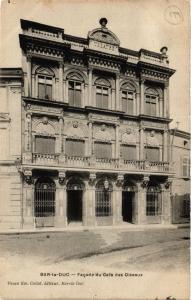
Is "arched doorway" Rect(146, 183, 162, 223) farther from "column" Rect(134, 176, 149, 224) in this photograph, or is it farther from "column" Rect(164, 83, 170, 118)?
"column" Rect(164, 83, 170, 118)

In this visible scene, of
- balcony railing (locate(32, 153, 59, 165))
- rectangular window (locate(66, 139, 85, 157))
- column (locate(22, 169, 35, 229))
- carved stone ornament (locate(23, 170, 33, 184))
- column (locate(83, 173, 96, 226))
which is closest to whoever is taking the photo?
column (locate(22, 169, 35, 229))

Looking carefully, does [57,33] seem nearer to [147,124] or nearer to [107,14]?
[107,14]

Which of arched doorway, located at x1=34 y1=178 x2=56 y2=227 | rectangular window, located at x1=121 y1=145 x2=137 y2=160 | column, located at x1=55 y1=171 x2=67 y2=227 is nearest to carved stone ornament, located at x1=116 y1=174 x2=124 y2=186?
rectangular window, located at x1=121 y1=145 x2=137 y2=160

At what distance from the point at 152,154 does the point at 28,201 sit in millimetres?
7755

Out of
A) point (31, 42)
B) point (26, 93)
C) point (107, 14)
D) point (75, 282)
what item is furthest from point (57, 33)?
point (75, 282)

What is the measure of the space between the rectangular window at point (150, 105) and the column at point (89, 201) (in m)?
5.29

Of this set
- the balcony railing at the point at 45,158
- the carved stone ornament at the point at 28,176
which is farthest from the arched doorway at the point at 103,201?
the carved stone ornament at the point at 28,176

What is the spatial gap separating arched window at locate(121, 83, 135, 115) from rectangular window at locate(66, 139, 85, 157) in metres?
3.43

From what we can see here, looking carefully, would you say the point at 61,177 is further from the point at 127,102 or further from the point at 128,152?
the point at 127,102

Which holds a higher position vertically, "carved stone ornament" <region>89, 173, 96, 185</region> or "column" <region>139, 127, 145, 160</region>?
"column" <region>139, 127, 145, 160</region>

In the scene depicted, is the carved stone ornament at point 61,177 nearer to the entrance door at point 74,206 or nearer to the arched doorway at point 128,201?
the entrance door at point 74,206

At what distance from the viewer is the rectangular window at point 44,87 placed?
15.6 meters

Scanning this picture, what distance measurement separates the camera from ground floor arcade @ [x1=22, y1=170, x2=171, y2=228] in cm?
1502

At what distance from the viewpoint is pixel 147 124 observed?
698 inches
